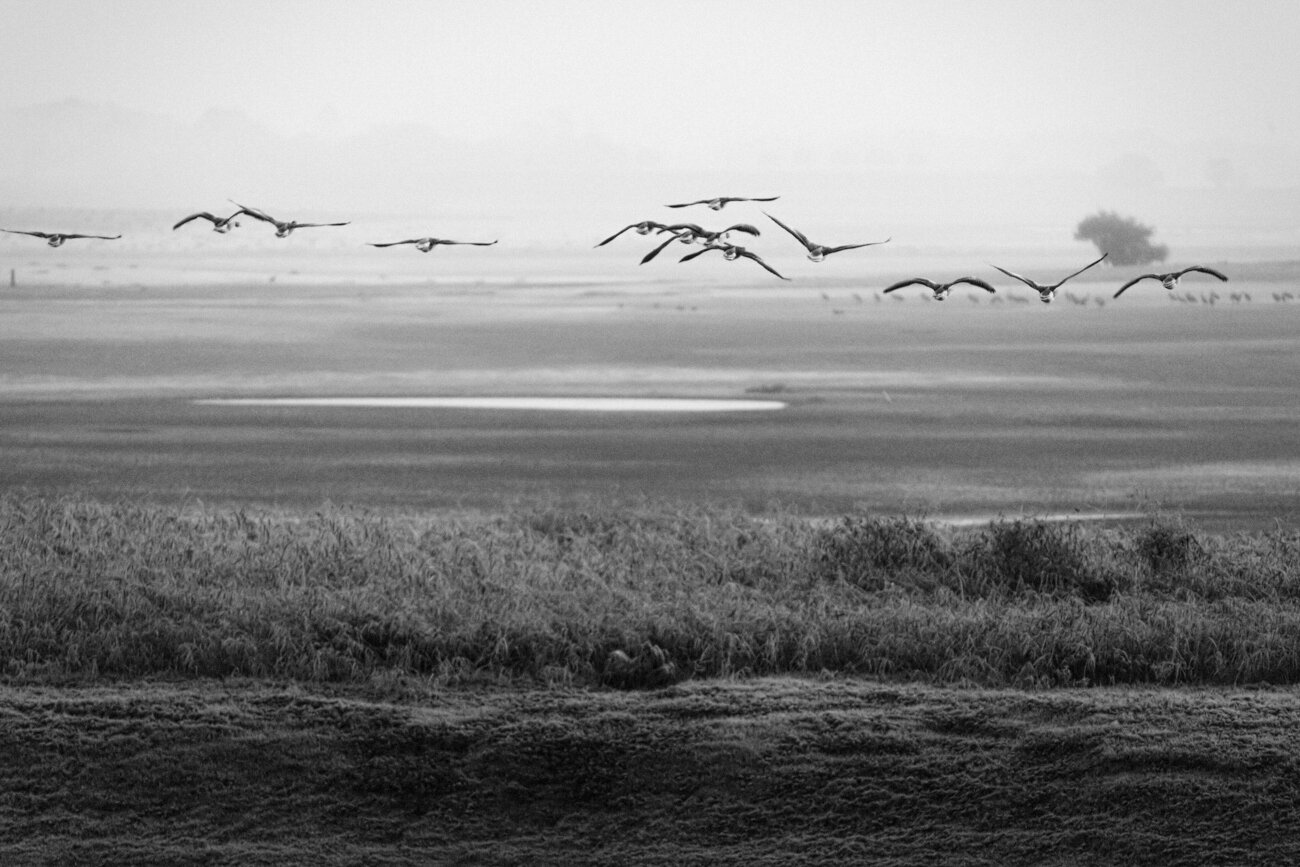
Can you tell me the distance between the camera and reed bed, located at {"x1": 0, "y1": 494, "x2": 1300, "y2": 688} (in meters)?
19.6

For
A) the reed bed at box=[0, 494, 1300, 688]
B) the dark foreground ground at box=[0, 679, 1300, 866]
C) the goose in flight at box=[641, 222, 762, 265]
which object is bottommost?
the dark foreground ground at box=[0, 679, 1300, 866]

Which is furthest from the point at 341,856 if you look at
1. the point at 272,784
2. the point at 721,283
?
the point at 721,283

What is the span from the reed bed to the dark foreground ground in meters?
1.21

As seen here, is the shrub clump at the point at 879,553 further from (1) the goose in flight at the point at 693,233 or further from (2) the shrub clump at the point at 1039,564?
(1) the goose in flight at the point at 693,233

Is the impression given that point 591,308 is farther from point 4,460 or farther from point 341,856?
point 341,856

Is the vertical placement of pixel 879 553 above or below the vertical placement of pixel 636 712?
above

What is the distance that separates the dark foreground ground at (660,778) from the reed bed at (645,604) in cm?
121

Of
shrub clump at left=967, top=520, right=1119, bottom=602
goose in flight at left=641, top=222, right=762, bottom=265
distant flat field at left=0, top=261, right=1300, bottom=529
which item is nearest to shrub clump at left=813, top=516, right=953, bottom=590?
shrub clump at left=967, top=520, right=1119, bottom=602

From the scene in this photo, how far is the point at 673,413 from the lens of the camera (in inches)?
2215

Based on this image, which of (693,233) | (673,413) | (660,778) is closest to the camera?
(693,233)

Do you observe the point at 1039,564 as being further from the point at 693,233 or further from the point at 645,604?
the point at 693,233

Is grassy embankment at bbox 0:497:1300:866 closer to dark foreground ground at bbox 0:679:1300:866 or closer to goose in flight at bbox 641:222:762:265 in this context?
dark foreground ground at bbox 0:679:1300:866

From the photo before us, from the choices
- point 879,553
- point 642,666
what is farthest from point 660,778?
point 879,553

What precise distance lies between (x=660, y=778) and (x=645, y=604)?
4251 mm
